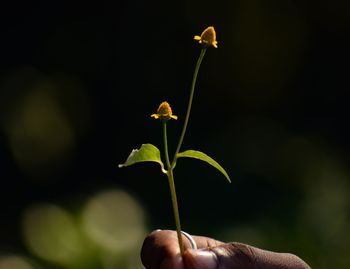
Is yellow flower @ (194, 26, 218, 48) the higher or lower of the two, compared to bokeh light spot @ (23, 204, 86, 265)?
higher

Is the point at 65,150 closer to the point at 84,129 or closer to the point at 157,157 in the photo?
the point at 84,129

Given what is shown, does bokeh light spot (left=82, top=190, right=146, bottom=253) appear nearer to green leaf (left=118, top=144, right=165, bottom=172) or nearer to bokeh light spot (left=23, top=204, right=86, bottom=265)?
bokeh light spot (left=23, top=204, right=86, bottom=265)

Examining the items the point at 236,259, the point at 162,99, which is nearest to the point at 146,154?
the point at 236,259

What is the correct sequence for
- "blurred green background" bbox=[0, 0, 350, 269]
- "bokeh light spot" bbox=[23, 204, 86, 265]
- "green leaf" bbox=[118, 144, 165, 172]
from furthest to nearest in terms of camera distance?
1. "blurred green background" bbox=[0, 0, 350, 269]
2. "bokeh light spot" bbox=[23, 204, 86, 265]
3. "green leaf" bbox=[118, 144, 165, 172]

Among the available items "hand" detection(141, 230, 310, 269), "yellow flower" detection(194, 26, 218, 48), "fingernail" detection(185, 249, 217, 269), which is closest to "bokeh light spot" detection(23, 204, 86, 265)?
"hand" detection(141, 230, 310, 269)

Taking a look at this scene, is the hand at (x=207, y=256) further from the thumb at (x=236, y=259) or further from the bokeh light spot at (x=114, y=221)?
the bokeh light spot at (x=114, y=221)

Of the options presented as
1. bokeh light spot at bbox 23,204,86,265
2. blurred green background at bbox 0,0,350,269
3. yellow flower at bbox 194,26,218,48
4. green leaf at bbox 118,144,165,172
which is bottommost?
bokeh light spot at bbox 23,204,86,265

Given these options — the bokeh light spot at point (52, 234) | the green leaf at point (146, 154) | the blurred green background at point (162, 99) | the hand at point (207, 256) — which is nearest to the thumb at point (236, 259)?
the hand at point (207, 256)

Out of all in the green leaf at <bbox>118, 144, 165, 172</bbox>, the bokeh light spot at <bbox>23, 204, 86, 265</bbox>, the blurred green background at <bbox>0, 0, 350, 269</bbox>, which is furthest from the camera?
the blurred green background at <bbox>0, 0, 350, 269</bbox>
